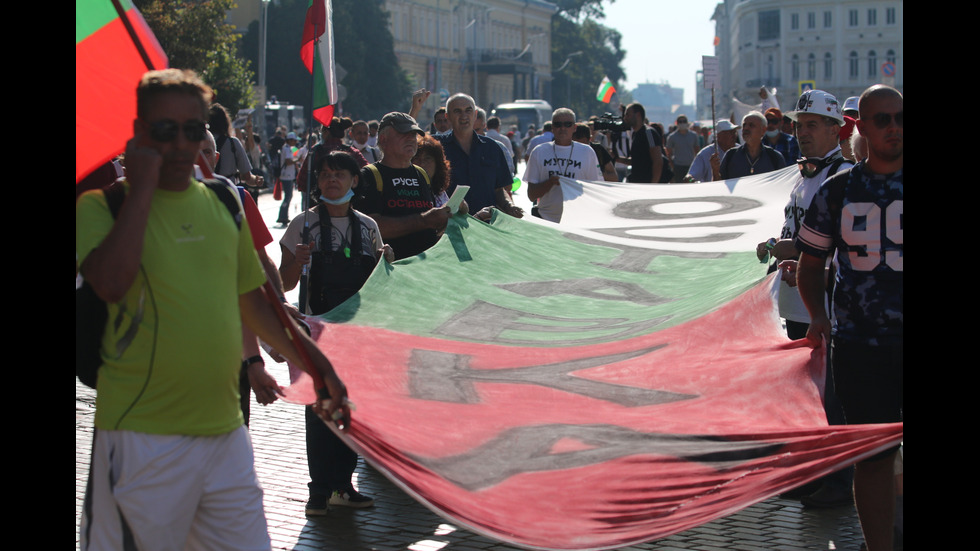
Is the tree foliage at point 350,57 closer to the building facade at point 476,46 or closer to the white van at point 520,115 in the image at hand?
the white van at point 520,115

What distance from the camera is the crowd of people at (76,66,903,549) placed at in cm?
330

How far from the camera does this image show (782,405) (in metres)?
4.86

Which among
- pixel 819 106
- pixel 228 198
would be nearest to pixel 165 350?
pixel 228 198

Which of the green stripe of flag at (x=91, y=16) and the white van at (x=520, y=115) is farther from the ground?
the white van at (x=520, y=115)

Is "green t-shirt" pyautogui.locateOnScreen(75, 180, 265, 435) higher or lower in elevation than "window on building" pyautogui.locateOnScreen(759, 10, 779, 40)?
lower

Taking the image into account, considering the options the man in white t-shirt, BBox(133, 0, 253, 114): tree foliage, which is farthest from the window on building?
the man in white t-shirt

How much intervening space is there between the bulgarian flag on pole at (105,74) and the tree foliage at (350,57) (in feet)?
171

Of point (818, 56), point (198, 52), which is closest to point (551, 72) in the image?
point (818, 56)

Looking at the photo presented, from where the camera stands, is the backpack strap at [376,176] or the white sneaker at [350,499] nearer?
the white sneaker at [350,499]

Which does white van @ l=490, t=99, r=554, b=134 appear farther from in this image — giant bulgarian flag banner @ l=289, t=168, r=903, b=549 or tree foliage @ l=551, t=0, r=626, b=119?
giant bulgarian flag banner @ l=289, t=168, r=903, b=549

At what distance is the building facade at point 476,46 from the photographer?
93188mm

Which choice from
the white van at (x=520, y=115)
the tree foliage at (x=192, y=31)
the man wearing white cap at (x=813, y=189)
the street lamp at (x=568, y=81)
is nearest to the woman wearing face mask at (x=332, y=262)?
the man wearing white cap at (x=813, y=189)

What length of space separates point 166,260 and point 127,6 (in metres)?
0.89

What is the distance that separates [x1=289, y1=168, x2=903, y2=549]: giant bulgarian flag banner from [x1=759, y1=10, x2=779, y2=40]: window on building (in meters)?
124
